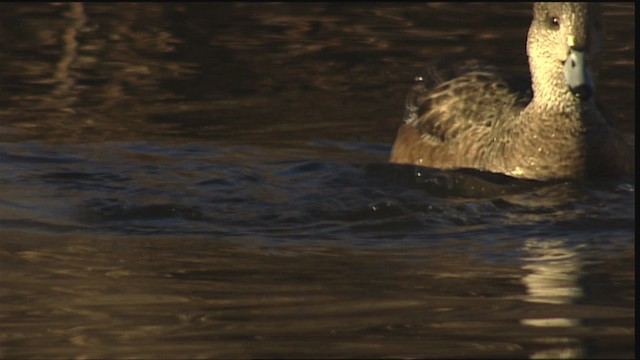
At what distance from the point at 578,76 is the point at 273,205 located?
5.46 ft

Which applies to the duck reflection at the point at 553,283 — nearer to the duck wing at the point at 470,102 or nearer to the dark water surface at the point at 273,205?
the dark water surface at the point at 273,205

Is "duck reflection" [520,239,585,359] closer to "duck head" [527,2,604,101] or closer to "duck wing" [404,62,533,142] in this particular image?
"duck head" [527,2,604,101]

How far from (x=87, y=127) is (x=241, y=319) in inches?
178

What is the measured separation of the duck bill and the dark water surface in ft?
1.58

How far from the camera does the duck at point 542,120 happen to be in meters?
9.16

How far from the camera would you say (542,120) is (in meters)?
9.40

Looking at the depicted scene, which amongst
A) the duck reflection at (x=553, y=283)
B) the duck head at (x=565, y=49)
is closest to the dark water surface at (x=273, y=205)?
the duck reflection at (x=553, y=283)

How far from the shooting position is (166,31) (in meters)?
13.5

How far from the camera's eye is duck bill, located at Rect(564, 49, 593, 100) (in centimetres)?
891

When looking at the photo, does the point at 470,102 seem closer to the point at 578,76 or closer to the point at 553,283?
the point at 578,76

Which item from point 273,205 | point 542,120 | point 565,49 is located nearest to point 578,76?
point 565,49

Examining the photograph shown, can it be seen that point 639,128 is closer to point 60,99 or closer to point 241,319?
point 60,99

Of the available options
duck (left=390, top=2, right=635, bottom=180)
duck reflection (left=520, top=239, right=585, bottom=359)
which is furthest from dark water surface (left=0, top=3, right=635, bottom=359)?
duck (left=390, top=2, right=635, bottom=180)

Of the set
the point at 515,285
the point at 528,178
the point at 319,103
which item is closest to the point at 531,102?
the point at 528,178
